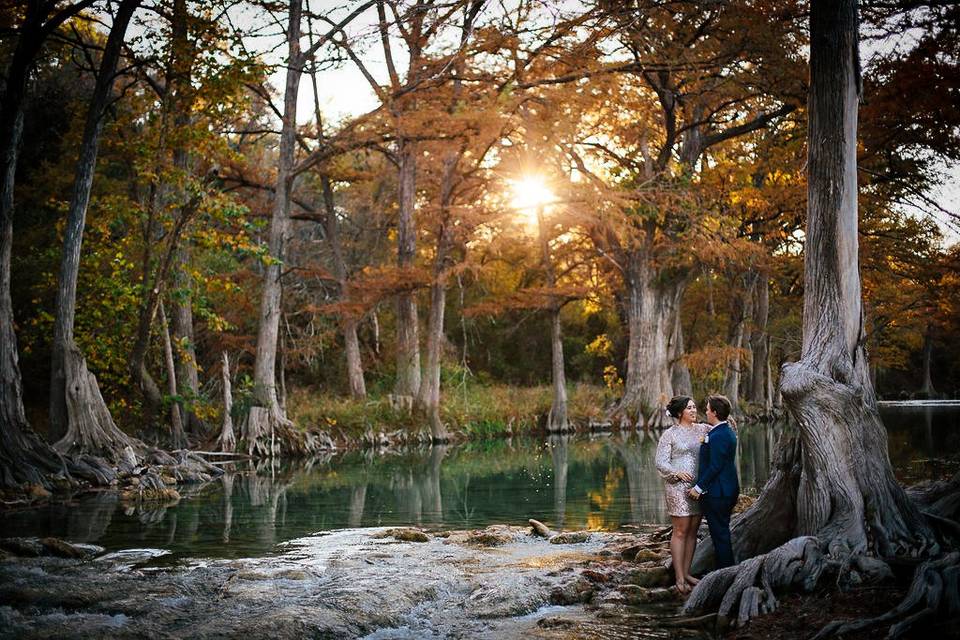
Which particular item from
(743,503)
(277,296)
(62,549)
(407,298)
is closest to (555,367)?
(407,298)

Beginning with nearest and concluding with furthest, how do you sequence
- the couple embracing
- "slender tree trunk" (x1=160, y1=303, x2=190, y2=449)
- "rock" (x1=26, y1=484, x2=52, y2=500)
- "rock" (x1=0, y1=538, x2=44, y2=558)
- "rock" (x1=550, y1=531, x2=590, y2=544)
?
the couple embracing → "rock" (x1=0, y1=538, x2=44, y2=558) → "rock" (x1=550, y1=531, x2=590, y2=544) → "rock" (x1=26, y1=484, x2=52, y2=500) → "slender tree trunk" (x1=160, y1=303, x2=190, y2=449)

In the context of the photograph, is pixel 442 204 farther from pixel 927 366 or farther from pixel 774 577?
pixel 927 366

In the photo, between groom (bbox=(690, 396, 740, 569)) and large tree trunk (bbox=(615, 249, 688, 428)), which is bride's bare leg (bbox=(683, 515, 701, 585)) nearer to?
groom (bbox=(690, 396, 740, 569))

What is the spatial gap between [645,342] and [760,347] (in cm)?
938

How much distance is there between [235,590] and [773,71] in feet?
53.1

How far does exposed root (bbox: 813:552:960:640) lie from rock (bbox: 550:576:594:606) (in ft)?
6.59

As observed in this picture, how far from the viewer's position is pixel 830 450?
7.62 metres

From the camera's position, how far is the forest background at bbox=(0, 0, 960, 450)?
1830 centimetres

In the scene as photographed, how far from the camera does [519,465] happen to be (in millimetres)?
20047

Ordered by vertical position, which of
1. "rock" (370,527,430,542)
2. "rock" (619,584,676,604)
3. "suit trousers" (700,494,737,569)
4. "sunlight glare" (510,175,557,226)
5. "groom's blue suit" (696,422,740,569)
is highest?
"sunlight glare" (510,175,557,226)

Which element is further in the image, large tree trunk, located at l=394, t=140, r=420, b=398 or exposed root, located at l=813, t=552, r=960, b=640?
large tree trunk, located at l=394, t=140, r=420, b=398

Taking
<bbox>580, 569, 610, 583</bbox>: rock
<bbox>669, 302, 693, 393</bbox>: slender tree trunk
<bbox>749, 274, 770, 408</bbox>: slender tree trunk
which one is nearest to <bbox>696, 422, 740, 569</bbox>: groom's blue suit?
<bbox>580, 569, 610, 583</bbox>: rock

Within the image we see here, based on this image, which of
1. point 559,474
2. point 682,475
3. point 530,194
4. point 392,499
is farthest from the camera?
point 530,194

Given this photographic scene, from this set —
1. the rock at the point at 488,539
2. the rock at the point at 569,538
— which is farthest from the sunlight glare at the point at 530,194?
the rock at the point at 569,538
